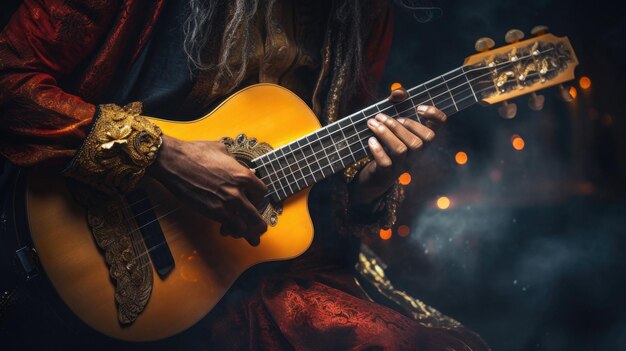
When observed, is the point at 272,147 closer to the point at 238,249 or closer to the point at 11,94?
the point at 238,249

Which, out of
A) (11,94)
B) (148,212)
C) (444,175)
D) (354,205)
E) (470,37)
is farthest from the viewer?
(444,175)

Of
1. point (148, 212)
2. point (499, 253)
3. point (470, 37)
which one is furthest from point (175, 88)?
point (499, 253)

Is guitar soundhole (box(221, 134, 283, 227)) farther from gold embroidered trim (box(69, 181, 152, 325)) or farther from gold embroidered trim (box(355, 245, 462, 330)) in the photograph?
gold embroidered trim (box(355, 245, 462, 330))

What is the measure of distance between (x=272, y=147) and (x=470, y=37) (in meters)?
1.04

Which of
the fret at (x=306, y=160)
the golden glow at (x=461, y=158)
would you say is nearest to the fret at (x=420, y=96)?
the fret at (x=306, y=160)

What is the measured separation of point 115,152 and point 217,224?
0.32 metres

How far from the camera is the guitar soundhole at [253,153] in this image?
132 centimetres

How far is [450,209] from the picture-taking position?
210cm

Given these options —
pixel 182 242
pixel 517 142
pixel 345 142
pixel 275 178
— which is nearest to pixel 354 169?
pixel 345 142

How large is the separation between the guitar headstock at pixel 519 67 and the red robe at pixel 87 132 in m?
0.39

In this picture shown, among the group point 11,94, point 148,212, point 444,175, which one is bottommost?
point 444,175

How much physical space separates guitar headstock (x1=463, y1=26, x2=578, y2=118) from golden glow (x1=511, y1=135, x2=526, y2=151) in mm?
698

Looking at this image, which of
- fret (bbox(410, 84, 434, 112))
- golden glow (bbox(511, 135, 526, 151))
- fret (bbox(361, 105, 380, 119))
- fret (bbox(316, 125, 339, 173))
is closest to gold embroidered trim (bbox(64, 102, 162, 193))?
fret (bbox(316, 125, 339, 173))

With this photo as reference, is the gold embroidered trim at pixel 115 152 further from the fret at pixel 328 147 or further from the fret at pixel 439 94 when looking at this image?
the fret at pixel 439 94
